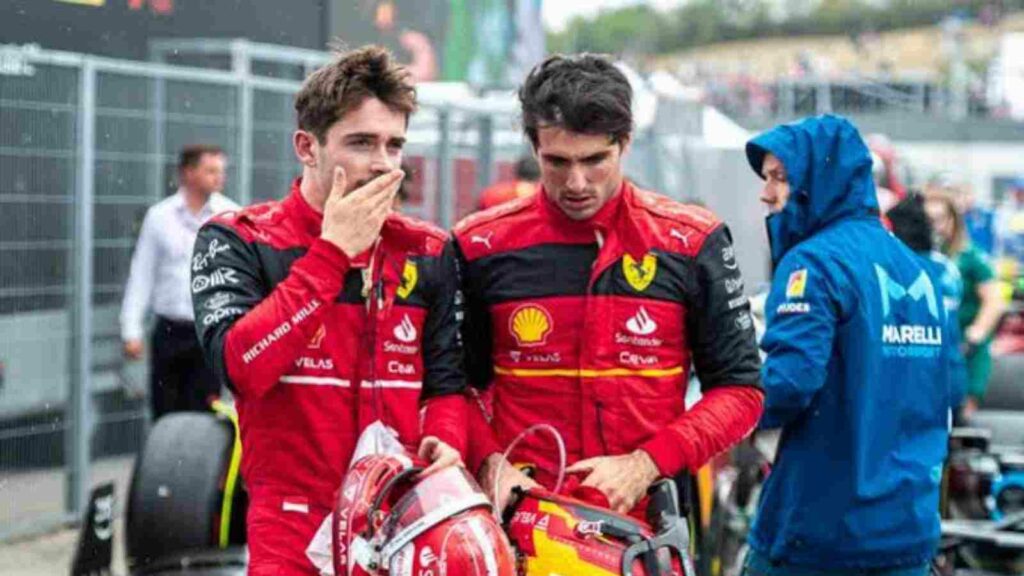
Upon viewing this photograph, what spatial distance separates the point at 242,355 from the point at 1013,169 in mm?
41656

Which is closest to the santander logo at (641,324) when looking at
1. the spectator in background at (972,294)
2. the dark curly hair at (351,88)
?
the dark curly hair at (351,88)

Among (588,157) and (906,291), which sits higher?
(588,157)

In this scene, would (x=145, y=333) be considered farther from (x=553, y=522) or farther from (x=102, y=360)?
(x=553, y=522)

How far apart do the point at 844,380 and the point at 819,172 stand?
22.4 inches

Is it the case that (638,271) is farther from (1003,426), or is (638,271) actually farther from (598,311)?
(1003,426)

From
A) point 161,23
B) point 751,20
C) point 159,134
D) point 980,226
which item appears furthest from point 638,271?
point 751,20

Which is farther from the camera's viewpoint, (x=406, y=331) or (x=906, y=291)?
(x=906, y=291)

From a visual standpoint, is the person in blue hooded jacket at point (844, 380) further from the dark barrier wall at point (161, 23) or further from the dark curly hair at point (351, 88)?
the dark barrier wall at point (161, 23)

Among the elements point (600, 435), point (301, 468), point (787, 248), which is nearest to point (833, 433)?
point (787, 248)

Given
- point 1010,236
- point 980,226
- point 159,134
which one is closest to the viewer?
point 159,134

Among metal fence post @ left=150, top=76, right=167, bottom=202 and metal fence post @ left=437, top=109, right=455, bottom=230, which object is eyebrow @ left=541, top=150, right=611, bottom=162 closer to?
metal fence post @ left=150, top=76, right=167, bottom=202

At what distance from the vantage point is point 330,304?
3957 mm

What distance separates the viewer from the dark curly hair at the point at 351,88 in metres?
4.09

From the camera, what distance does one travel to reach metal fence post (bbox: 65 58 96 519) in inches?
373
